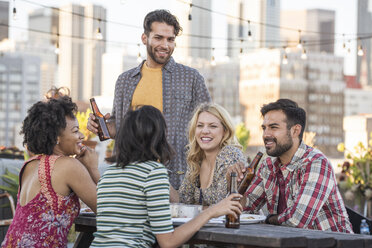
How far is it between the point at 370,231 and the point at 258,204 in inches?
49.9

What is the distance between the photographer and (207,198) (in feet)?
12.7

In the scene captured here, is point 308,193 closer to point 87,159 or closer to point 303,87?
point 87,159

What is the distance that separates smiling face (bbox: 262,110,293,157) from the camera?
3.71 meters

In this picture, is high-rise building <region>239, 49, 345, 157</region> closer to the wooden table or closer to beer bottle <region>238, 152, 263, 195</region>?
beer bottle <region>238, 152, 263, 195</region>

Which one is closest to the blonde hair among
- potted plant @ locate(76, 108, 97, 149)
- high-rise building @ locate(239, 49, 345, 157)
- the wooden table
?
the wooden table

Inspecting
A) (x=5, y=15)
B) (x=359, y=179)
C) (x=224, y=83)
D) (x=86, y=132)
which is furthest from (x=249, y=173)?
(x=224, y=83)

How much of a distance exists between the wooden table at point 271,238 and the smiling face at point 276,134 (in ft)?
2.41

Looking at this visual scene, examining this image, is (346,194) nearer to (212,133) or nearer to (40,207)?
(212,133)

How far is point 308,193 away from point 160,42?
127 centimetres

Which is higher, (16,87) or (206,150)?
(16,87)

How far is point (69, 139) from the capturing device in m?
3.37

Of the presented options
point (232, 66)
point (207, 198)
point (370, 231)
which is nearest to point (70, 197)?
point (207, 198)

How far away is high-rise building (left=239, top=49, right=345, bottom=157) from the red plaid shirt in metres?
108

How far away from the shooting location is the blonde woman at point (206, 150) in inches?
155
